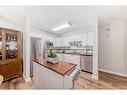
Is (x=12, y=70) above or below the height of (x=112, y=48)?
below

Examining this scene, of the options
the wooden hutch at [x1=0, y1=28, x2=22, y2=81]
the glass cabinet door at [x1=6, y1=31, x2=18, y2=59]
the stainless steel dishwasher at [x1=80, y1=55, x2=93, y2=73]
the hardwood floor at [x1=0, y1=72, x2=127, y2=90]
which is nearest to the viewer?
the hardwood floor at [x1=0, y1=72, x2=127, y2=90]

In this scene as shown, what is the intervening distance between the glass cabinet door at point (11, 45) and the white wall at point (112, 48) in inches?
134

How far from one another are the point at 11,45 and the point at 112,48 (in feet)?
12.2

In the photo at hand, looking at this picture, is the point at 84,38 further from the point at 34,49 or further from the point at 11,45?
the point at 11,45

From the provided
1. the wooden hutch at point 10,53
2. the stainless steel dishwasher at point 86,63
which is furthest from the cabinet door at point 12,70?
the stainless steel dishwasher at point 86,63

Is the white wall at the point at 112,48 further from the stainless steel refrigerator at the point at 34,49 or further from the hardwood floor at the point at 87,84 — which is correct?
the stainless steel refrigerator at the point at 34,49

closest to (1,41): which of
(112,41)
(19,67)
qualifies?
(19,67)

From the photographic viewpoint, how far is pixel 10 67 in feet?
9.01

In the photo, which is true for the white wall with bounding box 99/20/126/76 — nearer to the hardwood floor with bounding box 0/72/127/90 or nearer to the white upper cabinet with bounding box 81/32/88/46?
the white upper cabinet with bounding box 81/32/88/46

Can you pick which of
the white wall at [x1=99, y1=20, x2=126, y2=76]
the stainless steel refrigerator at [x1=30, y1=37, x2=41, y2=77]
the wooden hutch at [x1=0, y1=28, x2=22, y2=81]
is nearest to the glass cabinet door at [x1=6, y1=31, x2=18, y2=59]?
the wooden hutch at [x1=0, y1=28, x2=22, y2=81]

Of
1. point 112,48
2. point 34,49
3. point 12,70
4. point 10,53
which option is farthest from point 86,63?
point 10,53

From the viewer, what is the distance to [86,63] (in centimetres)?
360

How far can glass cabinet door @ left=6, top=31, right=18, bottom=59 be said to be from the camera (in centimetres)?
280
